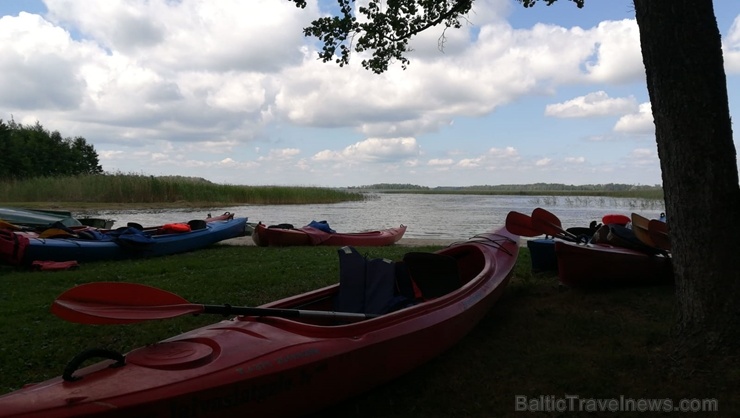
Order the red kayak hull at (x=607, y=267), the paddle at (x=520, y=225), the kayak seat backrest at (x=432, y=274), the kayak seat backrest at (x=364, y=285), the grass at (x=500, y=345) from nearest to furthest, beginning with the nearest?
the grass at (x=500, y=345), the kayak seat backrest at (x=364, y=285), the kayak seat backrest at (x=432, y=274), the red kayak hull at (x=607, y=267), the paddle at (x=520, y=225)

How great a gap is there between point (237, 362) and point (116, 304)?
83cm

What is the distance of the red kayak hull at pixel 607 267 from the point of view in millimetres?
5258

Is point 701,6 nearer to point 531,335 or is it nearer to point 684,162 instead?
point 684,162

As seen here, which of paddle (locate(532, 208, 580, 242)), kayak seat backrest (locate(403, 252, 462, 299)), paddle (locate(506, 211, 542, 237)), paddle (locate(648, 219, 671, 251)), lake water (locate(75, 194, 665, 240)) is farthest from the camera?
lake water (locate(75, 194, 665, 240))

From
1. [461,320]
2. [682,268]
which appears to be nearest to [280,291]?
[461,320]

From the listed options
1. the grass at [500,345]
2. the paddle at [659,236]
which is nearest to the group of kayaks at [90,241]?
the grass at [500,345]

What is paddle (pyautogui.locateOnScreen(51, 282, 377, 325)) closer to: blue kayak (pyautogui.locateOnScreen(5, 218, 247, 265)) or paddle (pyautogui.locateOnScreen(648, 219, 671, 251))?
paddle (pyautogui.locateOnScreen(648, 219, 671, 251))

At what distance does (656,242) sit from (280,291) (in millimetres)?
4471

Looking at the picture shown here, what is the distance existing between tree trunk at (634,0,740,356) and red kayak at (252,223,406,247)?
360 inches

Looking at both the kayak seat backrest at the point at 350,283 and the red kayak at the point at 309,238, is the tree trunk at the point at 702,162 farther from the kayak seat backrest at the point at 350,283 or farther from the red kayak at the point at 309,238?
the red kayak at the point at 309,238

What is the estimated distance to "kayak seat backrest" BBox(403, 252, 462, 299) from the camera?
4.70 metres

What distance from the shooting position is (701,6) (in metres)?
3.08

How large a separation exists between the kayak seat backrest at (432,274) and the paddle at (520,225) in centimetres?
175

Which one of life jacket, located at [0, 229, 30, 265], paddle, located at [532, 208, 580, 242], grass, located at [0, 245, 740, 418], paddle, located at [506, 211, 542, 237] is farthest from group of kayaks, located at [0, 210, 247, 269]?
paddle, located at [532, 208, 580, 242]
